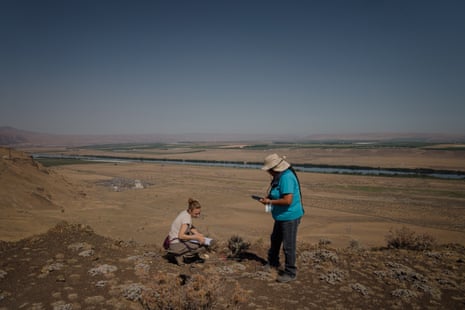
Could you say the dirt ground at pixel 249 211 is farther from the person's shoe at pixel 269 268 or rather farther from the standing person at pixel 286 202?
the standing person at pixel 286 202

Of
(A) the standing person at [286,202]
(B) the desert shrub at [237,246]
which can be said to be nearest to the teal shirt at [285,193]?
(A) the standing person at [286,202]

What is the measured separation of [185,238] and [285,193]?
2.09 meters

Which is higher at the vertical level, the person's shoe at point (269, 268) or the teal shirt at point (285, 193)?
the teal shirt at point (285, 193)

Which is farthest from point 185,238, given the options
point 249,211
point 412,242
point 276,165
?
point 249,211

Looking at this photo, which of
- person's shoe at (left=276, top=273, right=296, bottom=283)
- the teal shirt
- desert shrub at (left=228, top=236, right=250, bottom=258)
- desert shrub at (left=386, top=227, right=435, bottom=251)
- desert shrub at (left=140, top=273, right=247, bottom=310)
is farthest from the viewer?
desert shrub at (left=386, top=227, right=435, bottom=251)

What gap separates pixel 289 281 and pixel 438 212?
71.8 feet

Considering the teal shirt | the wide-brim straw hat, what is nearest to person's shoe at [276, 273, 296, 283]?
the teal shirt

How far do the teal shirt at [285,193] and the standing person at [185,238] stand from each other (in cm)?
150

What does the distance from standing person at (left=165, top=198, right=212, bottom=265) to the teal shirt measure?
4.92ft

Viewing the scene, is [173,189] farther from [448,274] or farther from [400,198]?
[448,274]

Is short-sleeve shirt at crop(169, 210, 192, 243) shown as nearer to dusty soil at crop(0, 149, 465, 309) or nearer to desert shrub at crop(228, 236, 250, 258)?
dusty soil at crop(0, 149, 465, 309)

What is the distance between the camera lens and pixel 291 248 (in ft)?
15.0

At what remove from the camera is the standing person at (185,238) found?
520 cm

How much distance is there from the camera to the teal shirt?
4391 mm
